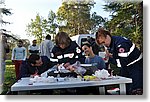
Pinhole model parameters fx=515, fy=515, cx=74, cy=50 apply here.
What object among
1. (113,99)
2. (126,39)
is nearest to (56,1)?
(126,39)

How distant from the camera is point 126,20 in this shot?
520 centimetres

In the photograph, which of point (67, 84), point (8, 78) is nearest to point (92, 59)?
point (67, 84)

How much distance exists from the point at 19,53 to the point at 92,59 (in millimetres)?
741

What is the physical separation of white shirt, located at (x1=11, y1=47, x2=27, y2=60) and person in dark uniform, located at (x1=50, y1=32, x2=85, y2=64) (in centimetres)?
28

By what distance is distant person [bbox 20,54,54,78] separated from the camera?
5.21m

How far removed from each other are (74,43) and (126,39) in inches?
20.8

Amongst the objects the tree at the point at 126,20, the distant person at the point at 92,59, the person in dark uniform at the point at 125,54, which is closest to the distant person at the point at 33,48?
the distant person at the point at 92,59

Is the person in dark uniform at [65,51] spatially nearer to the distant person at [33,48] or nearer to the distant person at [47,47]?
the distant person at [47,47]

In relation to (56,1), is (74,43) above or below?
below

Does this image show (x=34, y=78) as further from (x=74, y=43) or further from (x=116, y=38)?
(x=116, y=38)

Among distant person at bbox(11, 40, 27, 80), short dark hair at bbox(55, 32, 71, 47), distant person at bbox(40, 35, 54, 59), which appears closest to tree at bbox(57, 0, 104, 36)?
short dark hair at bbox(55, 32, 71, 47)

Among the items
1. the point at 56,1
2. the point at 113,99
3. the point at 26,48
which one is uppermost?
the point at 56,1

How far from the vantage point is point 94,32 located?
17.1 ft

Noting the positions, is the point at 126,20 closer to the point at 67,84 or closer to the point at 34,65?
the point at 67,84
